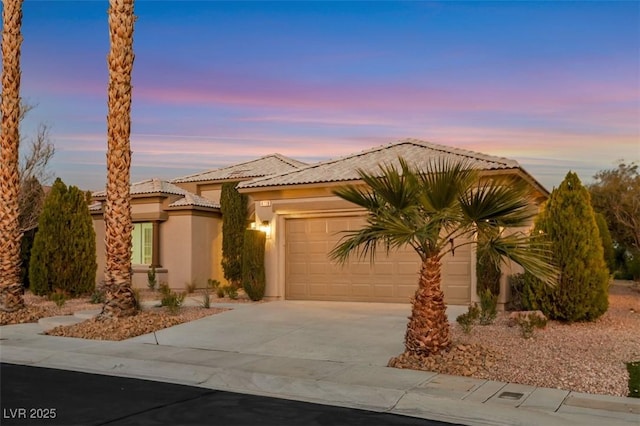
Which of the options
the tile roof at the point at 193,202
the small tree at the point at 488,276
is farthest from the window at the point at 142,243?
the small tree at the point at 488,276

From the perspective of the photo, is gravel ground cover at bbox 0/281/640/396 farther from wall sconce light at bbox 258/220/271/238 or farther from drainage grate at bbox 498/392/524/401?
wall sconce light at bbox 258/220/271/238

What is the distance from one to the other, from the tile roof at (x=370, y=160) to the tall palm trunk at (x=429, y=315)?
6.57m

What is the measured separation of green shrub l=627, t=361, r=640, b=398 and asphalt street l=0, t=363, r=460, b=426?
2.75 m

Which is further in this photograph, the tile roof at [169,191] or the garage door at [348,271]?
the tile roof at [169,191]

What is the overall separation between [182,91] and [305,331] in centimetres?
983

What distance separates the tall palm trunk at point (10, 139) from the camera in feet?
51.4

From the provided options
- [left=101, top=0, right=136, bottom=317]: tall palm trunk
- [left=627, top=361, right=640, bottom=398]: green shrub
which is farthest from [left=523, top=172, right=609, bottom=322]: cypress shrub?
[left=101, top=0, right=136, bottom=317]: tall palm trunk

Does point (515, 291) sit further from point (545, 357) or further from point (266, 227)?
point (266, 227)

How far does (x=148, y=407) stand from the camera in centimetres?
723

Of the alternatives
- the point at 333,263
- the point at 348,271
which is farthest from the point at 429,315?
the point at 333,263

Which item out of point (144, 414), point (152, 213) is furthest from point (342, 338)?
point (152, 213)

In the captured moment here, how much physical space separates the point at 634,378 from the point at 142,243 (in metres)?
17.8

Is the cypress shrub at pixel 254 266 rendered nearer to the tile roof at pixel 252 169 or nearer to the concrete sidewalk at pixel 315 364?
the concrete sidewalk at pixel 315 364

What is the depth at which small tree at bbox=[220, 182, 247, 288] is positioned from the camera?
2112 cm
